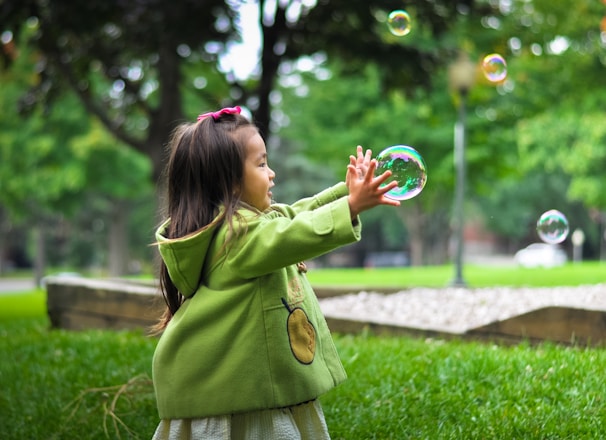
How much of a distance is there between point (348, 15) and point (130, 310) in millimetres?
5122

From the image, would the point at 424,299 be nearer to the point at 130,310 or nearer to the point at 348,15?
the point at 130,310

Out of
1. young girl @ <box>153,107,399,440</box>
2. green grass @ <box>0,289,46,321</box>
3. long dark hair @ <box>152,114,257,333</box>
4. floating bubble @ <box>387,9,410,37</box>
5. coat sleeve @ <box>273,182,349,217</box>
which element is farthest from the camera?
green grass @ <box>0,289,46,321</box>

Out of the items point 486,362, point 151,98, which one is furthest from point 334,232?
point 151,98

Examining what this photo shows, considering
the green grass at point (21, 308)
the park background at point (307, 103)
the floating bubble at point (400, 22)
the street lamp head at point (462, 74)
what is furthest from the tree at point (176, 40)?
the floating bubble at point (400, 22)

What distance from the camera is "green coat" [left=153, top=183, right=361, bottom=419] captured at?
2473 mm

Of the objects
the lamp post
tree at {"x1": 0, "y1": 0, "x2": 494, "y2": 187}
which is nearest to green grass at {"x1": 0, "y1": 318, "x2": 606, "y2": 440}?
tree at {"x1": 0, "y1": 0, "x2": 494, "y2": 187}

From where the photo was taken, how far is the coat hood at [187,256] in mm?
2530

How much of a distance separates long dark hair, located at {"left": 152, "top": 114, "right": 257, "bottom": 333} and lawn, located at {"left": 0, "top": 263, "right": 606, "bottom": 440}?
5.10ft

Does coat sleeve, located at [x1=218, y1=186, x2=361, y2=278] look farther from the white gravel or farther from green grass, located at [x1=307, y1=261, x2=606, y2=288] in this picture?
green grass, located at [x1=307, y1=261, x2=606, y2=288]

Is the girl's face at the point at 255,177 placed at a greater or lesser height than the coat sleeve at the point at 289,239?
greater

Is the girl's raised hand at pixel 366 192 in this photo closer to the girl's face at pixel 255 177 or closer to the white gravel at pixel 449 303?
the girl's face at pixel 255 177

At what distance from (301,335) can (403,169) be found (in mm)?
782

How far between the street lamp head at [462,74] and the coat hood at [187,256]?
9762mm

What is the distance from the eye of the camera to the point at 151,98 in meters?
20.4
